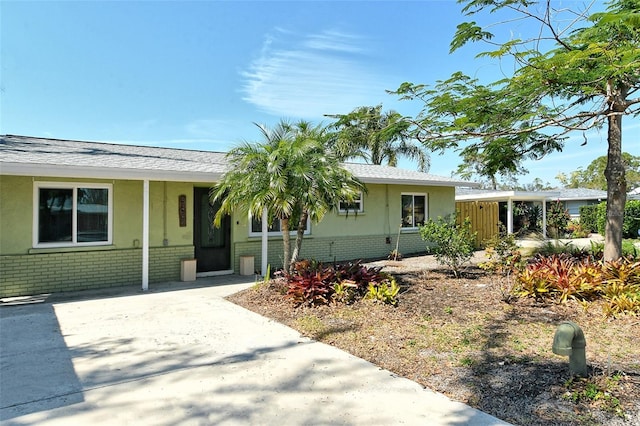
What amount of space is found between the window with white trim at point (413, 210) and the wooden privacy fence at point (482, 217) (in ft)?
10.2

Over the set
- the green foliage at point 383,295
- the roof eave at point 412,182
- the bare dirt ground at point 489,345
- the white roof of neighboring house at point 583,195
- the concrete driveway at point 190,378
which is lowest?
the concrete driveway at point 190,378

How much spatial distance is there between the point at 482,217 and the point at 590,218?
560 inches

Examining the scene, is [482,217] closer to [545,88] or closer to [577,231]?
[577,231]

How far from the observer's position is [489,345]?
4855mm

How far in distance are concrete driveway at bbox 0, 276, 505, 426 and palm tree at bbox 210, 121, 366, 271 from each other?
216cm

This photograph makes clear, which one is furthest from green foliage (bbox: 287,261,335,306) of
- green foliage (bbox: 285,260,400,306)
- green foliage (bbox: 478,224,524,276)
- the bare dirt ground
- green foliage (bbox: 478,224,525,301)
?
green foliage (bbox: 478,224,524,276)

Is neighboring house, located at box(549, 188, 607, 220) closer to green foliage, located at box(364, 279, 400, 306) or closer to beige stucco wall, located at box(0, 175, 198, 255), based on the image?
green foliage, located at box(364, 279, 400, 306)

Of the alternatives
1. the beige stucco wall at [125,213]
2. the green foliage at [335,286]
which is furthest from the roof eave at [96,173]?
the green foliage at [335,286]

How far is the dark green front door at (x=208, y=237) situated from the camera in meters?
10.4

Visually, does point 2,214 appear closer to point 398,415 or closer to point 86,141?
point 86,141

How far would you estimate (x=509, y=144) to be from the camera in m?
9.63

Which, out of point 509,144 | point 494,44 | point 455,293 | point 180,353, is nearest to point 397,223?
point 509,144

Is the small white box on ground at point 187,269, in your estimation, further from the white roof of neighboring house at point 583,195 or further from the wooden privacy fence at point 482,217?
the white roof of neighboring house at point 583,195

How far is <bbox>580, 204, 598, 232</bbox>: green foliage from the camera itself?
26047 mm
